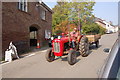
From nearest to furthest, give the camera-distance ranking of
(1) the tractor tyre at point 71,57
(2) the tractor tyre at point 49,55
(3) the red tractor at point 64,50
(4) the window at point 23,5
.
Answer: (1) the tractor tyre at point 71,57, (3) the red tractor at point 64,50, (2) the tractor tyre at point 49,55, (4) the window at point 23,5

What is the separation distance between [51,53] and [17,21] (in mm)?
4649

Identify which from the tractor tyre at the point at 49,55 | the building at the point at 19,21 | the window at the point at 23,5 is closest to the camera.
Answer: the tractor tyre at the point at 49,55

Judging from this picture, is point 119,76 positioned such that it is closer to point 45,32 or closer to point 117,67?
point 117,67

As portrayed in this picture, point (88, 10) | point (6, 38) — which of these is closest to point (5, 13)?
point (6, 38)

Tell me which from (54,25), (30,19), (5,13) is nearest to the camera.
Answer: (5,13)

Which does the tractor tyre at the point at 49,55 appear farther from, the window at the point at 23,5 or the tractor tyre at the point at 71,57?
the window at the point at 23,5

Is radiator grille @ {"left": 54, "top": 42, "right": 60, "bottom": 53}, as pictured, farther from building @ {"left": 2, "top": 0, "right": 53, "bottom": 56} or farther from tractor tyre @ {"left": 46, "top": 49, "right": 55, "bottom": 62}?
building @ {"left": 2, "top": 0, "right": 53, "bottom": 56}

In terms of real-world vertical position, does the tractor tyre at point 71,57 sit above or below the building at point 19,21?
below

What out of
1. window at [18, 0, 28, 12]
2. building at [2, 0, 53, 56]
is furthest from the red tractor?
window at [18, 0, 28, 12]

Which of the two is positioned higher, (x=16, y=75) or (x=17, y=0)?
(x=17, y=0)

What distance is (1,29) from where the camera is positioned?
7480 millimetres

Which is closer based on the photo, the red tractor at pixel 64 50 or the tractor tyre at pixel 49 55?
the red tractor at pixel 64 50

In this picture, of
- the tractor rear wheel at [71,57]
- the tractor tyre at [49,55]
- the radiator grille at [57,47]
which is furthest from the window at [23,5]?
the tractor rear wheel at [71,57]

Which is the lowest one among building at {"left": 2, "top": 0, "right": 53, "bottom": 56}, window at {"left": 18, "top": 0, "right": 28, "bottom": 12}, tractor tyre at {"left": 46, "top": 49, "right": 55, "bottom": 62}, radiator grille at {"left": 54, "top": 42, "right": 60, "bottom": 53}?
tractor tyre at {"left": 46, "top": 49, "right": 55, "bottom": 62}
